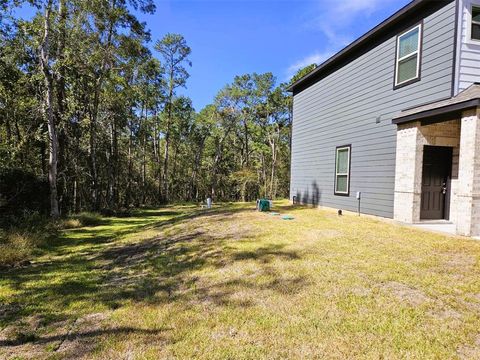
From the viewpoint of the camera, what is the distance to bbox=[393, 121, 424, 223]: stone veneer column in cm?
643

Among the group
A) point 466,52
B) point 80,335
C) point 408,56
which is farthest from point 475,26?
point 80,335

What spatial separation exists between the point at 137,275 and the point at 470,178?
240 inches

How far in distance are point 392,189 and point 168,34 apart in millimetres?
20204

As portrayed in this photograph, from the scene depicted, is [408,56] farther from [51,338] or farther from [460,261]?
[51,338]

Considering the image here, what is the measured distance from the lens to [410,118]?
647cm

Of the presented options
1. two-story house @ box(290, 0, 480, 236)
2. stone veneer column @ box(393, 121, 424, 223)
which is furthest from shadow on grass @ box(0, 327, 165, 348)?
stone veneer column @ box(393, 121, 424, 223)

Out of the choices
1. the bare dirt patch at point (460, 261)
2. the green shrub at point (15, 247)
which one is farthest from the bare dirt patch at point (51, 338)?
the bare dirt patch at point (460, 261)

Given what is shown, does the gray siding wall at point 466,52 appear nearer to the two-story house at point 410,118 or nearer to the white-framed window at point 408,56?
the two-story house at point 410,118

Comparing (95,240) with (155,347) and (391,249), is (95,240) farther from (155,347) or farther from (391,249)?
(391,249)

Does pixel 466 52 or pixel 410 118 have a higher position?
pixel 466 52

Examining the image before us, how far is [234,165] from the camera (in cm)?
3300

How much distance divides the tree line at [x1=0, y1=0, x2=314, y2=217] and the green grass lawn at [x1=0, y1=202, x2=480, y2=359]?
7.42 metres

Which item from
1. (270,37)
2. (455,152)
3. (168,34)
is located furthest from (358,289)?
(168,34)

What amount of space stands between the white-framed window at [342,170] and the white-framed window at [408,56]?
2469mm
